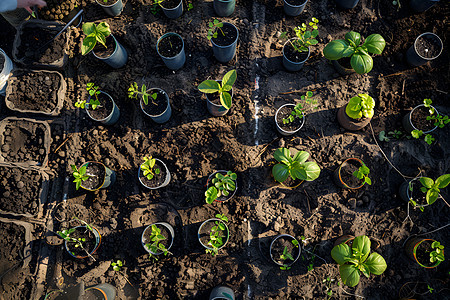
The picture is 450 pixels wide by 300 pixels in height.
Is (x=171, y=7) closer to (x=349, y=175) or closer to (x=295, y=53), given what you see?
(x=295, y=53)

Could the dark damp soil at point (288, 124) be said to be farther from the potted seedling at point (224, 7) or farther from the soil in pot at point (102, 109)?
the soil in pot at point (102, 109)

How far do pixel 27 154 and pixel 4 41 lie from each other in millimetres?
2015

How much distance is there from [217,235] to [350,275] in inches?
64.4

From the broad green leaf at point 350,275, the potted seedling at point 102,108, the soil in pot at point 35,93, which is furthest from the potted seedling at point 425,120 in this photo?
the soil in pot at point 35,93

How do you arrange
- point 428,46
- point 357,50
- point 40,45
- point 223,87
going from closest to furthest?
point 223,87, point 357,50, point 428,46, point 40,45

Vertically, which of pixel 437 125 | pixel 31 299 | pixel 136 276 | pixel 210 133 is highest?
pixel 437 125

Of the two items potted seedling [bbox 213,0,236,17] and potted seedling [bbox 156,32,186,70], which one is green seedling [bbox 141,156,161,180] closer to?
potted seedling [bbox 156,32,186,70]

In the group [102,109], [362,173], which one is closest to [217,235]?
[362,173]

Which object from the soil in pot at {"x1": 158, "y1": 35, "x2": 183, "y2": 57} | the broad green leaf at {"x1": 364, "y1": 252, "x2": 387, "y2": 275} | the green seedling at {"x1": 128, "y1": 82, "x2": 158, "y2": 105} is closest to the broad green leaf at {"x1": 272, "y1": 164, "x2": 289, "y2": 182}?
the broad green leaf at {"x1": 364, "y1": 252, "x2": 387, "y2": 275}

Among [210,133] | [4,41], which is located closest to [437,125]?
[210,133]

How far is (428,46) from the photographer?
4383 millimetres

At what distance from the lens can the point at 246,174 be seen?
415 cm

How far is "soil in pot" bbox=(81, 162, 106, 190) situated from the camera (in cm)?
405

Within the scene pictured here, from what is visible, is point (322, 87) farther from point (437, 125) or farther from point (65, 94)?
point (65, 94)
